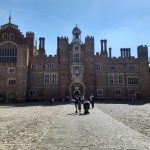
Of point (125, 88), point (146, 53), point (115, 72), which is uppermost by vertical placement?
point (146, 53)

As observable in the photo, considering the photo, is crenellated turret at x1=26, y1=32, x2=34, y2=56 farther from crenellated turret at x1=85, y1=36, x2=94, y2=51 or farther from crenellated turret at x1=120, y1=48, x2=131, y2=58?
crenellated turret at x1=120, y1=48, x2=131, y2=58

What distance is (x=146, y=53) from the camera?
58.3m

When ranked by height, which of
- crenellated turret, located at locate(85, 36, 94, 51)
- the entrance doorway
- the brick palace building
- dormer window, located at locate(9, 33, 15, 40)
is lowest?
the entrance doorway

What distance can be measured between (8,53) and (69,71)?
1345 centimetres

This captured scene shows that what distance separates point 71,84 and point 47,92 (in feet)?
17.5

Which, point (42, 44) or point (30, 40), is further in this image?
point (42, 44)

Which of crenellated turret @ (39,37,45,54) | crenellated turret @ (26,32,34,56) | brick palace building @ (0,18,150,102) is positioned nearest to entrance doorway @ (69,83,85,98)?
brick palace building @ (0,18,150,102)

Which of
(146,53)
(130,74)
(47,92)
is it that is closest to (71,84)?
(47,92)

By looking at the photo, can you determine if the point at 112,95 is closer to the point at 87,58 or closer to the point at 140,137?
the point at 87,58

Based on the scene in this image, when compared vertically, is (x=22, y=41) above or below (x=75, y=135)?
above

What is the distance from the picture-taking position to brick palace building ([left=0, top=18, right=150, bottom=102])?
55.5 meters

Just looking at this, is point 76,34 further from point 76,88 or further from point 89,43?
point 76,88

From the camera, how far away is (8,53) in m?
56.7

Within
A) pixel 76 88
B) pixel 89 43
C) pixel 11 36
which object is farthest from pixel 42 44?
pixel 76 88
